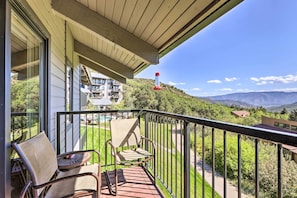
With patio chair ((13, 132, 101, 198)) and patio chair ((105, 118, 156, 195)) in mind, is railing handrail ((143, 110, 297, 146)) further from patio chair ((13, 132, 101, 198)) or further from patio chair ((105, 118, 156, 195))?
patio chair ((105, 118, 156, 195))

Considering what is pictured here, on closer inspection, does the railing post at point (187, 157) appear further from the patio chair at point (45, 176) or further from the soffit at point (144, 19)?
the soffit at point (144, 19)

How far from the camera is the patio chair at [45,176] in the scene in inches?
62.1

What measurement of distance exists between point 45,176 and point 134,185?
1.47 meters

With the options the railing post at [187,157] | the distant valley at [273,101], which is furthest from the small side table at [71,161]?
the distant valley at [273,101]

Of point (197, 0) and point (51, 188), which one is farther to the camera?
point (197, 0)

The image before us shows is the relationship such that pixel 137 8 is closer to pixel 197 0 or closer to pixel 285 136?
pixel 197 0

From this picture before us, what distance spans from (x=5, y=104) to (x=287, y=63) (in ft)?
65.1

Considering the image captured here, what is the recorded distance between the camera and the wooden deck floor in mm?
2729

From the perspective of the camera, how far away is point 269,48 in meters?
18.2

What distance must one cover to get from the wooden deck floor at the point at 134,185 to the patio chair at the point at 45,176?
87 cm

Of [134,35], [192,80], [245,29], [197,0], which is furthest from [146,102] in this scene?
[197,0]

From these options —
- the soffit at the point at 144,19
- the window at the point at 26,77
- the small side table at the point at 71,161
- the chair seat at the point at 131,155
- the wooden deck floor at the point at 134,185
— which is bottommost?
the wooden deck floor at the point at 134,185

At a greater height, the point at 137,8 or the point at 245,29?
the point at 245,29

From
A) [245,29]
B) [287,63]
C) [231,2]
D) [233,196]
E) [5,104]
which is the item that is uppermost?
[245,29]
